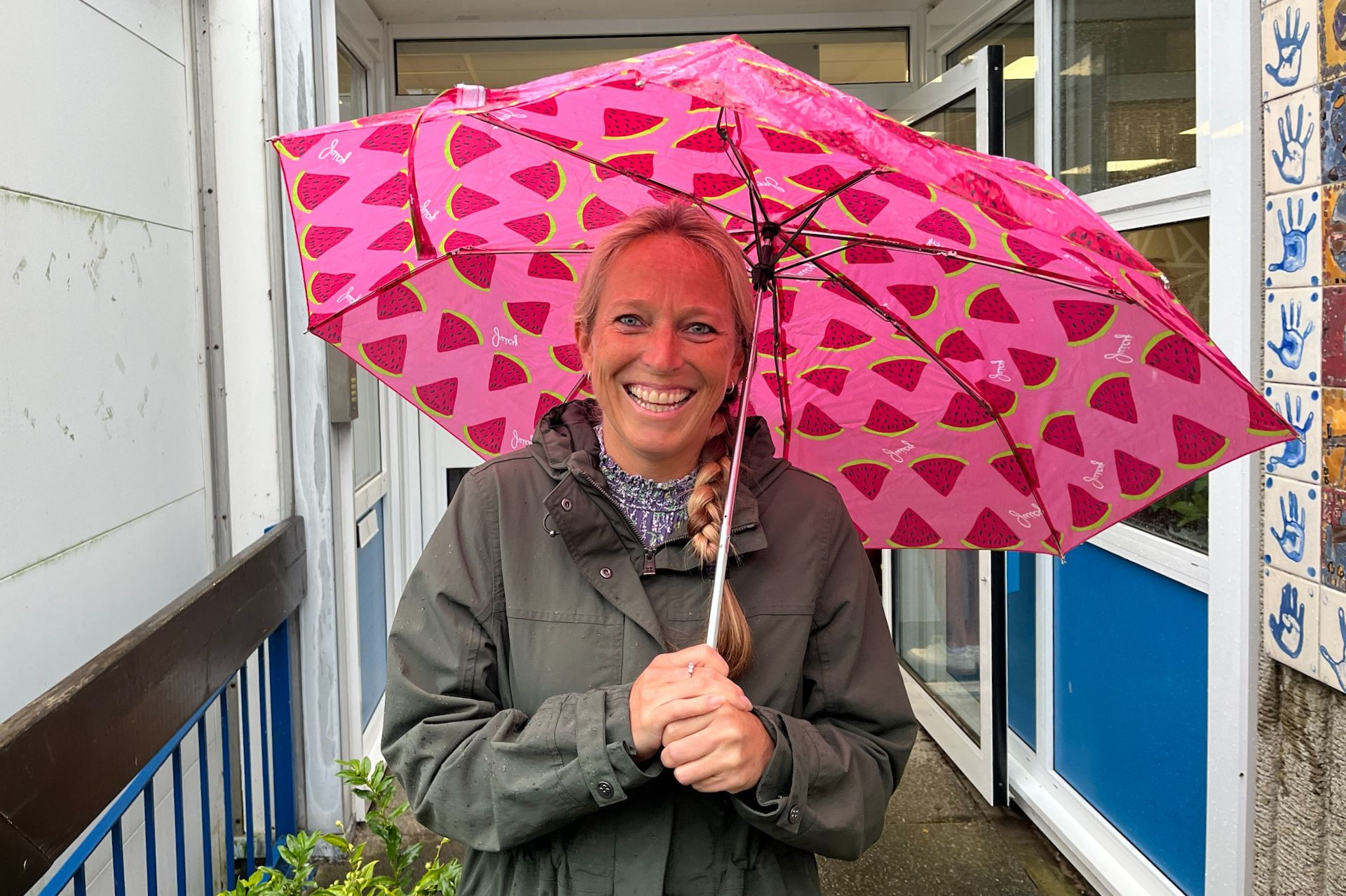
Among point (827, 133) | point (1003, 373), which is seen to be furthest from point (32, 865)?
point (1003, 373)

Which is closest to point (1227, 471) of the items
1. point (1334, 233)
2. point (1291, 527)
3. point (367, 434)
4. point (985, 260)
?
point (1291, 527)

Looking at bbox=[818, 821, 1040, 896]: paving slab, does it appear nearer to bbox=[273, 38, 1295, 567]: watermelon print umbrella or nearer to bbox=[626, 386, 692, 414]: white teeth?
bbox=[273, 38, 1295, 567]: watermelon print umbrella

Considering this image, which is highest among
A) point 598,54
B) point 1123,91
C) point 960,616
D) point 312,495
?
point 598,54

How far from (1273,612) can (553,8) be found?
383 centimetres

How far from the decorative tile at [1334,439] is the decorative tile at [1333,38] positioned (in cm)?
60

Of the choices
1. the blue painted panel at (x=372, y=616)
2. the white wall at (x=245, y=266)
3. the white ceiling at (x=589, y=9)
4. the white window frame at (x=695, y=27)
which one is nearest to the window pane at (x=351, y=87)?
the white window frame at (x=695, y=27)

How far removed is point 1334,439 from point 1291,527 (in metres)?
0.25

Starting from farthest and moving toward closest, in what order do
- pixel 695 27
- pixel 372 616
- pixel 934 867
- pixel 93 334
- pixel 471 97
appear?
pixel 695 27 → pixel 372 616 → pixel 934 867 → pixel 93 334 → pixel 471 97

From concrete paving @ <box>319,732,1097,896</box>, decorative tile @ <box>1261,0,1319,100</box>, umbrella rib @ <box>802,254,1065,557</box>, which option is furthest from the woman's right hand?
concrete paving @ <box>319,732,1097,896</box>

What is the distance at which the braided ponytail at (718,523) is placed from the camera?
1442mm

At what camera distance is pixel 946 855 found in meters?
3.71

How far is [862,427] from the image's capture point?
2107 mm

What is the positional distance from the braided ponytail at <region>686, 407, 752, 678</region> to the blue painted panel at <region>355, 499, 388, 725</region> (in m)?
2.90

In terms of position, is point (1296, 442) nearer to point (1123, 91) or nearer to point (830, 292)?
point (830, 292)
